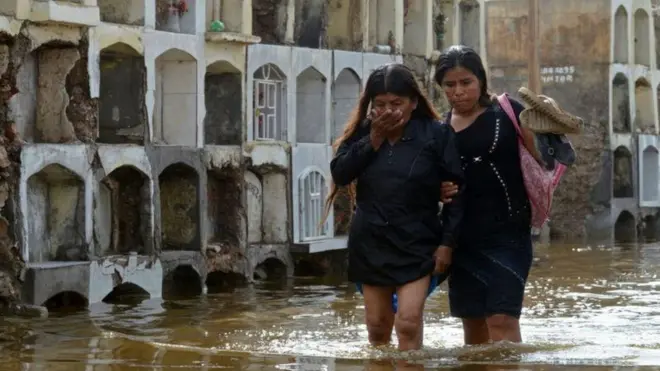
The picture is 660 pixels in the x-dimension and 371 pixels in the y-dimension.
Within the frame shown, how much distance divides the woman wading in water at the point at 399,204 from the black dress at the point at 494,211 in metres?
0.20

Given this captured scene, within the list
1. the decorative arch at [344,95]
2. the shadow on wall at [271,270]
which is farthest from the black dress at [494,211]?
the decorative arch at [344,95]

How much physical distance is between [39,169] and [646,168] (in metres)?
25.3

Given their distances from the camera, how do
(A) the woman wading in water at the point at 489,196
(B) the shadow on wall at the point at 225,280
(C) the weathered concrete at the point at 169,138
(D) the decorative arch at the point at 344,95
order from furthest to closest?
(D) the decorative arch at the point at 344,95, (B) the shadow on wall at the point at 225,280, (C) the weathered concrete at the point at 169,138, (A) the woman wading in water at the point at 489,196

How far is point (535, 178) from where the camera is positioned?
9367mm

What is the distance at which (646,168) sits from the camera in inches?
1619

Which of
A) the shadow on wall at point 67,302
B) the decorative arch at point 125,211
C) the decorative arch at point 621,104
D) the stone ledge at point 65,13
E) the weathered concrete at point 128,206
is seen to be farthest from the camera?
the decorative arch at point 621,104

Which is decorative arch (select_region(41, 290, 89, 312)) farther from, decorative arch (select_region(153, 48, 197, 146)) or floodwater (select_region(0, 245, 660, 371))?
decorative arch (select_region(153, 48, 197, 146))

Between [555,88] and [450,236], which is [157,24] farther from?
[555,88]

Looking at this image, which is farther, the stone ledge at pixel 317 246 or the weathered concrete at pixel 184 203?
the stone ledge at pixel 317 246

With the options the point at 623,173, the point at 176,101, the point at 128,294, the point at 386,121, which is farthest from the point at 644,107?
the point at 386,121

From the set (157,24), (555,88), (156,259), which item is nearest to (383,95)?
(156,259)

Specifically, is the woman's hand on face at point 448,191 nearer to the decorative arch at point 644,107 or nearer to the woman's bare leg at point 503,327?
the woman's bare leg at point 503,327

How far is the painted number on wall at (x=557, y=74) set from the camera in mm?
39875

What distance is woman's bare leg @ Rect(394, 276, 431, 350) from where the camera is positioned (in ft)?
30.1
